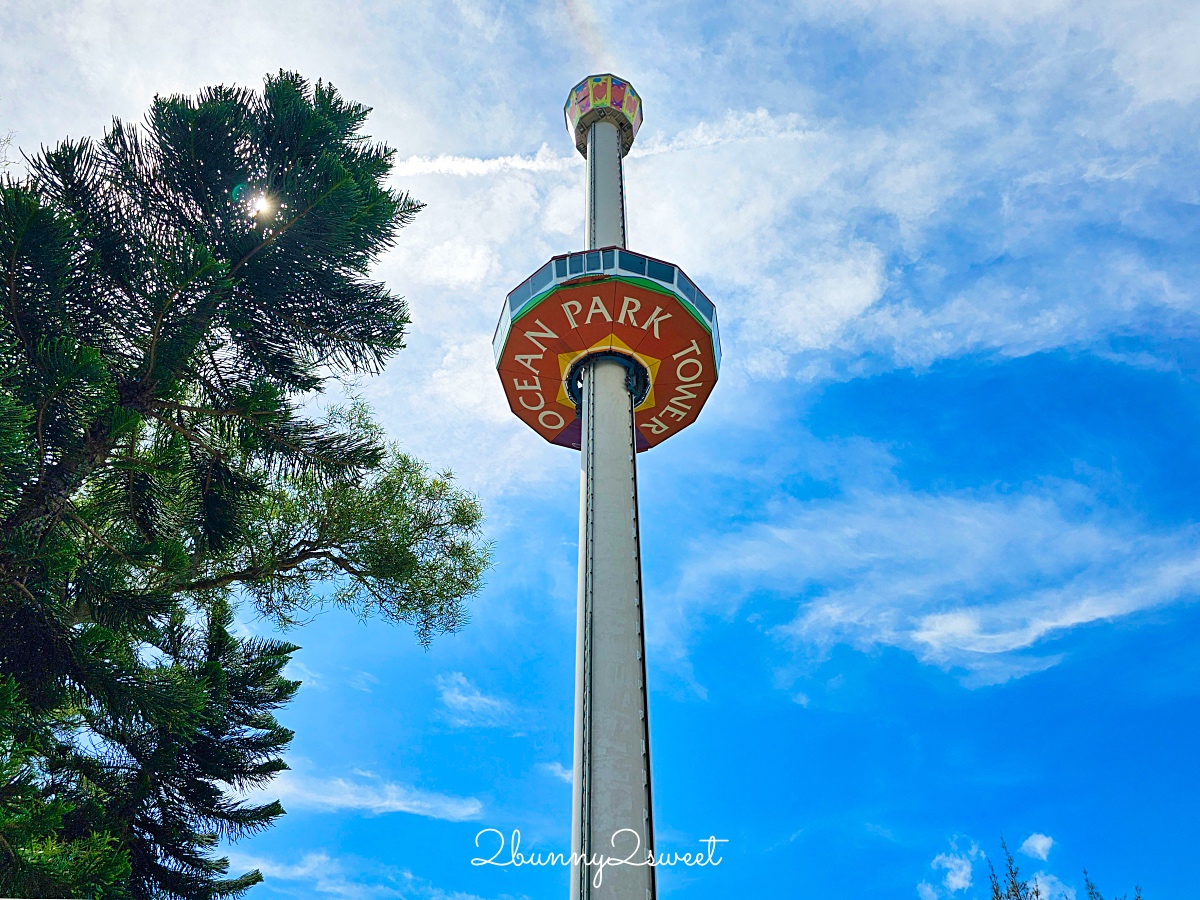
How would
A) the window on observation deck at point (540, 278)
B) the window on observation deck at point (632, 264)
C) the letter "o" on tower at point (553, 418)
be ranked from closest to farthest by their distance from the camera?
the window on observation deck at point (632, 264) < the window on observation deck at point (540, 278) < the letter "o" on tower at point (553, 418)

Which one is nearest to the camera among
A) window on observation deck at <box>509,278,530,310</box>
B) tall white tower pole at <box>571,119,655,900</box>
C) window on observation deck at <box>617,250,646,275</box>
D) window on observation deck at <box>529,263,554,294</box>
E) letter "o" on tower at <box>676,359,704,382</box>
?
tall white tower pole at <box>571,119,655,900</box>

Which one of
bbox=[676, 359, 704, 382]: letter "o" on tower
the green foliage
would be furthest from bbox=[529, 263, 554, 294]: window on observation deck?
the green foliage

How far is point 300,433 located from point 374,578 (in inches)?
227

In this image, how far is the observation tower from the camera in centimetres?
1220

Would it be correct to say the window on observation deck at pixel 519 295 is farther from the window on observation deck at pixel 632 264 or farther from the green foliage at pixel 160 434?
the green foliage at pixel 160 434

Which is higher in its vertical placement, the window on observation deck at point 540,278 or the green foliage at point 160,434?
the window on observation deck at point 540,278

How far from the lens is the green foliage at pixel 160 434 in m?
8.53

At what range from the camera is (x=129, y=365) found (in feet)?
32.0

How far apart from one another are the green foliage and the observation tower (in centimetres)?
488

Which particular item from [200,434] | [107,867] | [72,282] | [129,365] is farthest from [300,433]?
[107,867]

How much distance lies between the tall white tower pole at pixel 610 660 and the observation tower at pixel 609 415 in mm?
20

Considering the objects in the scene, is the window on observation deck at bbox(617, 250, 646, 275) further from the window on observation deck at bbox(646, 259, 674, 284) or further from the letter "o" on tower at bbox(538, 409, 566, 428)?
the letter "o" on tower at bbox(538, 409, 566, 428)

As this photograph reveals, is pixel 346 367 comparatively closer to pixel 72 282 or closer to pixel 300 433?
pixel 300 433

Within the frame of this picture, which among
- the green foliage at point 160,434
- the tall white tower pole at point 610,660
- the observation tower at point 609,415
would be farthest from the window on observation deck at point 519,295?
the green foliage at point 160,434
